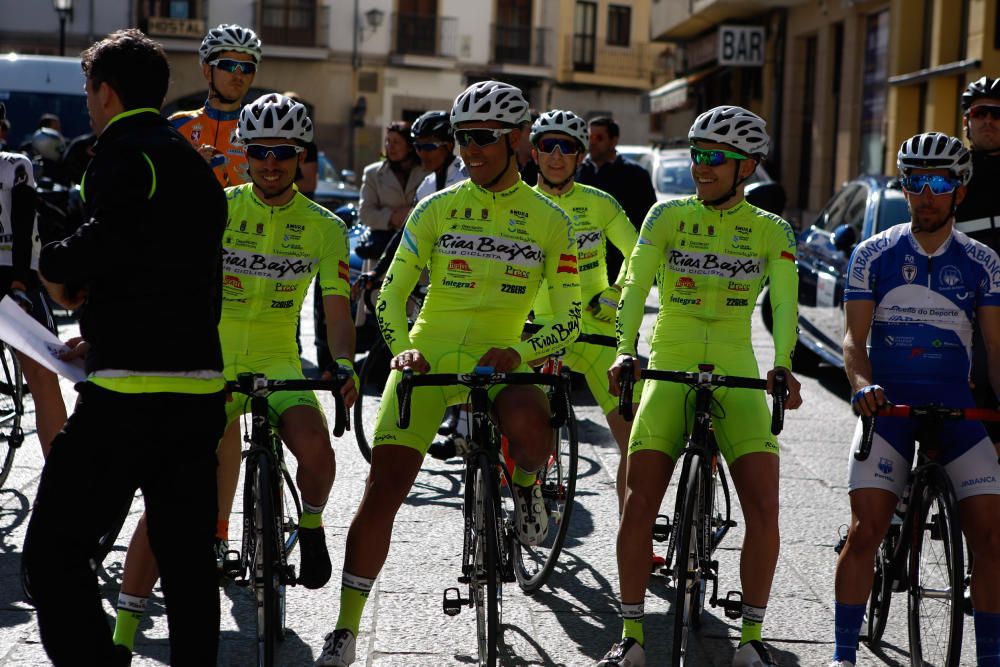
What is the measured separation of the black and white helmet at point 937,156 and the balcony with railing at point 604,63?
1999 inches

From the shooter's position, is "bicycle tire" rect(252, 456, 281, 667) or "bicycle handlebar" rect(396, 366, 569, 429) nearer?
"bicycle tire" rect(252, 456, 281, 667)

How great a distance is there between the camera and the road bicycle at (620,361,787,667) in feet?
15.4

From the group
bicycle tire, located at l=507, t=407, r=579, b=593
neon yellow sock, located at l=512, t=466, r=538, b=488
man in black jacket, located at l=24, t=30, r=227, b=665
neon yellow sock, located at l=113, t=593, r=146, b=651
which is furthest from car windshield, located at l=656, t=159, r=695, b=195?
man in black jacket, located at l=24, t=30, r=227, b=665

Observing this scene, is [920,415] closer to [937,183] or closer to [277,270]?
[937,183]

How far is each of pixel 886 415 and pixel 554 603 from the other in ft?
5.89

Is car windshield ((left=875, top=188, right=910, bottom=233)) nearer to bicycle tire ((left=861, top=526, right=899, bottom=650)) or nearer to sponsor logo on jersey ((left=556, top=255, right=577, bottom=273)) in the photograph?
bicycle tire ((left=861, top=526, right=899, bottom=650))

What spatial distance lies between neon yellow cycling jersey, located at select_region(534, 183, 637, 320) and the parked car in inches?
145

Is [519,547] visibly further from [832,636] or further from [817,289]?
[817,289]

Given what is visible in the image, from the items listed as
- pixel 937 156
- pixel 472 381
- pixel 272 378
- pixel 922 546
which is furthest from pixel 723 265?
pixel 272 378

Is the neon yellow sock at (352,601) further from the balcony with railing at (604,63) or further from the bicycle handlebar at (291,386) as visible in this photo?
the balcony with railing at (604,63)

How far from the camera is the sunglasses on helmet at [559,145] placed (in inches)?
277

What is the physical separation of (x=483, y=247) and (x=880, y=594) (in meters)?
1.98

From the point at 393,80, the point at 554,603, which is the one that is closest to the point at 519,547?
the point at 554,603

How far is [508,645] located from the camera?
5.28m
